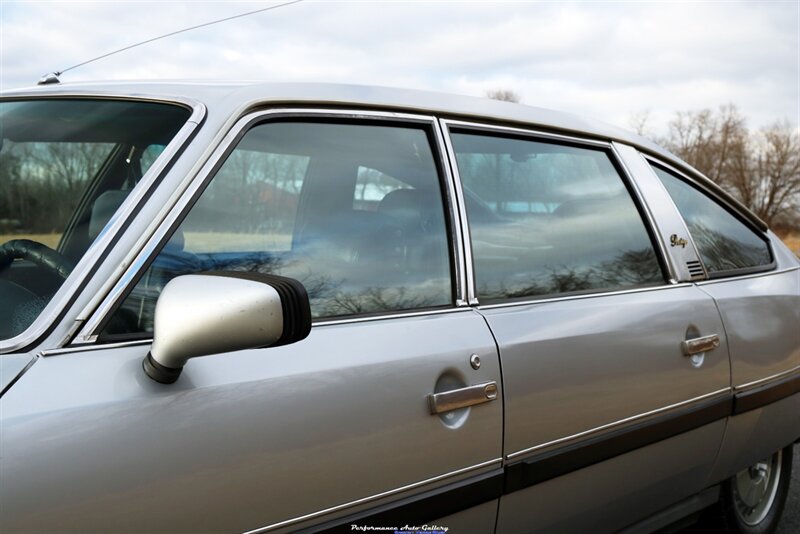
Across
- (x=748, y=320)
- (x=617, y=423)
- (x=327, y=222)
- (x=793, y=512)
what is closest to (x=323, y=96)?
(x=327, y=222)

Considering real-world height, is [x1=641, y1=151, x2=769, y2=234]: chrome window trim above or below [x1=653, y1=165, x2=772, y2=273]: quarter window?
above

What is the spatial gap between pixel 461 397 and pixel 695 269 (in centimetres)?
144

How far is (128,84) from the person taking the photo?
1.99m

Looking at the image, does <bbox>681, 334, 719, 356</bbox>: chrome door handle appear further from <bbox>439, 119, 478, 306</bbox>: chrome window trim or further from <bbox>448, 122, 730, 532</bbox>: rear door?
<bbox>439, 119, 478, 306</bbox>: chrome window trim

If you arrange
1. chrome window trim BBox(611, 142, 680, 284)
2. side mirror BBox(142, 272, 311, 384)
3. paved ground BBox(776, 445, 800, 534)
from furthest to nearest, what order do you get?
paved ground BBox(776, 445, 800, 534)
chrome window trim BBox(611, 142, 680, 284)
side mirror BBox(142, 272, 311, 384)

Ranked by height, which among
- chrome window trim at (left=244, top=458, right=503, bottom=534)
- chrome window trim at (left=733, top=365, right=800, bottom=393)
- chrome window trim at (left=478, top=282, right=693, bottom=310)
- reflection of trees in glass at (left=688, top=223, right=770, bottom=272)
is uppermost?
reflection of trees in glass at (left=688, top=223, right=770, bottom=272)

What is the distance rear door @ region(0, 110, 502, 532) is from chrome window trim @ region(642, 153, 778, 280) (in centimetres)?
129

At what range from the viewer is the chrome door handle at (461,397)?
1.85 metres

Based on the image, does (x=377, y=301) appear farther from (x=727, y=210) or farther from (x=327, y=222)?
(x=727, y=210)

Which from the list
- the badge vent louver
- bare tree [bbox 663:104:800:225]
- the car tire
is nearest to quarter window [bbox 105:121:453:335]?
the badge vent louver

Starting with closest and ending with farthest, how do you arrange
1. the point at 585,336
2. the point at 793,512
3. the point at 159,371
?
the point at 159,371 → the point at 585,336 → the point at 793,512

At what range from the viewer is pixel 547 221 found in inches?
99.7

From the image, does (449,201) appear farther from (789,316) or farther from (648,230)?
(789,316)

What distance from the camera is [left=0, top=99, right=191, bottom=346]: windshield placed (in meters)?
1.75
